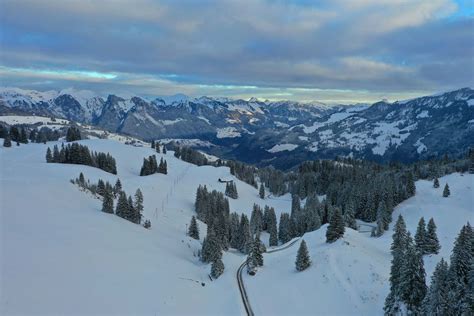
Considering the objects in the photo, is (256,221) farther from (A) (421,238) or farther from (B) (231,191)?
(A) (421,238)

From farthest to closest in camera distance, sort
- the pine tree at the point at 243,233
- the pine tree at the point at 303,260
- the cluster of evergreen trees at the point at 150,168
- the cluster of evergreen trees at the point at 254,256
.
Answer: the cluster of evergreen trees at the point at 150,168 → the pine tree at the point at 243,233 → the cluster of evergreen trees at the point at 254,256 → the pine tree at the point at 303,260

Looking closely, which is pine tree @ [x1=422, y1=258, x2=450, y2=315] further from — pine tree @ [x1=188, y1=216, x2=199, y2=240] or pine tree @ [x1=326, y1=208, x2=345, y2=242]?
pine tree @ [x1=188, y1=216, x2=199, y2=240]

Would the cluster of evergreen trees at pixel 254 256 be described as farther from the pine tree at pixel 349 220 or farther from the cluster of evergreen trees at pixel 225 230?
the pine tree at pixel 349 220

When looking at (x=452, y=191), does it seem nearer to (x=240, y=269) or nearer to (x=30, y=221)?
(x=240, y=269)

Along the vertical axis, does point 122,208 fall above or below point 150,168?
above

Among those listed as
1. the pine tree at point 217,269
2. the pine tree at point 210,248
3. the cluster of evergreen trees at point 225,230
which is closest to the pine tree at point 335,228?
the cluster of evergreen trees at point 225,230

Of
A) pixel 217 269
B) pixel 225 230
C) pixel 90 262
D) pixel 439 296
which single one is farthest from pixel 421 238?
pixel 90 262
